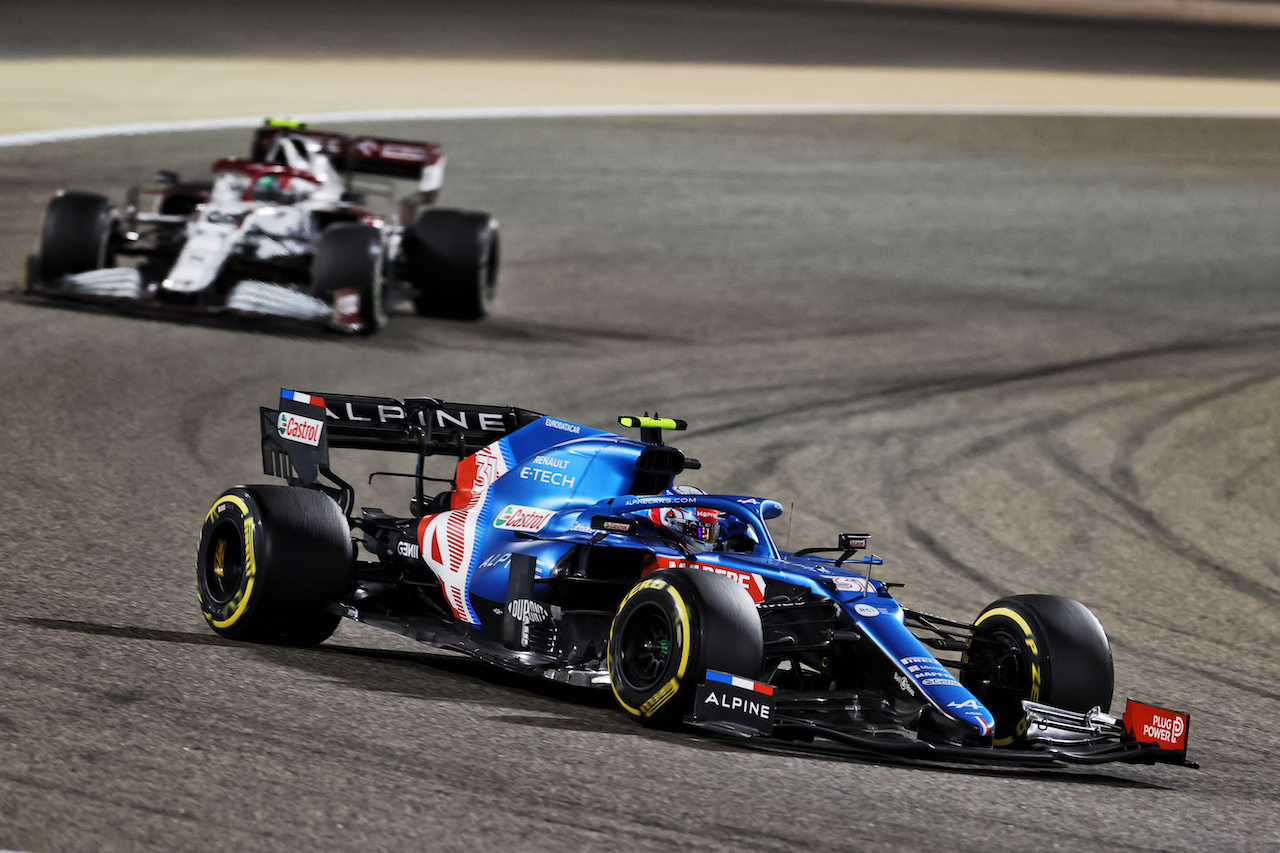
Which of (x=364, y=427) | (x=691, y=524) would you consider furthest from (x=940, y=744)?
(x=364, y=427)

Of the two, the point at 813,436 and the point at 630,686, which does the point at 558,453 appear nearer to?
the point at 630,686

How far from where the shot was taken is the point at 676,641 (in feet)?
22.6

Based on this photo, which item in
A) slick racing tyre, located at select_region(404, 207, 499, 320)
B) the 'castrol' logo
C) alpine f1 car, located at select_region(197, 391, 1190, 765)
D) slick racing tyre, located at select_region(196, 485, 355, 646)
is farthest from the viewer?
slick racing tyre, located at select_region(404, 207, 499, 320)

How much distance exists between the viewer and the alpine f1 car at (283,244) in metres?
15.8

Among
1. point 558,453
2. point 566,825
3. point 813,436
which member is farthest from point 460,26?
point 566,825

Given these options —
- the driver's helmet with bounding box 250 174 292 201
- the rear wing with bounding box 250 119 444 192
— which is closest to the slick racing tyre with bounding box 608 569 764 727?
the driver's helmet with bounding box 250 174 292 201

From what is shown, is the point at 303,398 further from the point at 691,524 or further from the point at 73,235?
the point at 73,235

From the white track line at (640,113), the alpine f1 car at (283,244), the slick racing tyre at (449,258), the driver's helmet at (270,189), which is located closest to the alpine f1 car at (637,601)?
the alpine f1 car at (283,244)

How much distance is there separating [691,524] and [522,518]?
2.77ft

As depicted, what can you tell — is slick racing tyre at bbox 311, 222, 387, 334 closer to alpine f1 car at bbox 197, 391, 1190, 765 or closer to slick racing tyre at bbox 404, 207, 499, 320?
slick racing tyre at bbox 404, 207, 499, 320

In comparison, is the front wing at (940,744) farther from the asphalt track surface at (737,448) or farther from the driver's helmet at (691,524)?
the driver's helmet at (691,524)

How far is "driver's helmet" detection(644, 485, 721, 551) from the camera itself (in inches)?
307

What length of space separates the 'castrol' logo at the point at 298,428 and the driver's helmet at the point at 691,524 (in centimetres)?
196

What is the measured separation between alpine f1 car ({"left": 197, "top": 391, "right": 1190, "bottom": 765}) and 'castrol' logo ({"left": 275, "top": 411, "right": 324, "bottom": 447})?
0.04 ft
